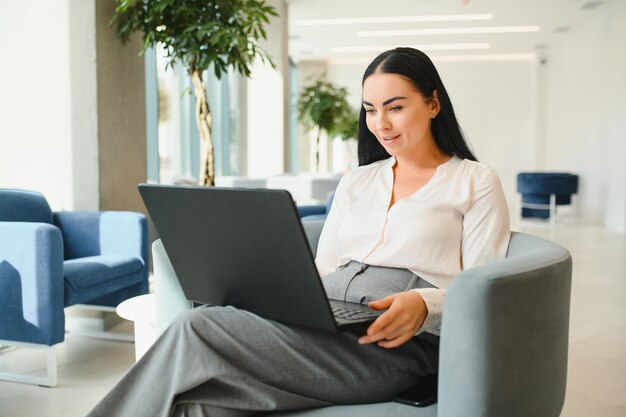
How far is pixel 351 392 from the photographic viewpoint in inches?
56.6

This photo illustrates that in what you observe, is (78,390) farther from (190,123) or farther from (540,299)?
(190,123)

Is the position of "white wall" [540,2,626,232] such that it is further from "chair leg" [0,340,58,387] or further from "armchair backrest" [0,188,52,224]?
"chair leg" [0,340,58,387]

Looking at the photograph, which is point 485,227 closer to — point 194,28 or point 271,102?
point 194,28

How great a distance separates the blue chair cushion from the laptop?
1818 mm

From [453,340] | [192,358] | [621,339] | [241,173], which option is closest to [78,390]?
[192,358]

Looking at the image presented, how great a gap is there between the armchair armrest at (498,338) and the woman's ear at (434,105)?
1.95ft

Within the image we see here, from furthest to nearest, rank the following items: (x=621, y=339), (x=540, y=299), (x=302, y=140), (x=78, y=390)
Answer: (x=302, y=140), (x=621, y=339), (x=78, y=390), (x=540, y=299)

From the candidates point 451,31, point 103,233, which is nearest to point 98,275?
point 103,233

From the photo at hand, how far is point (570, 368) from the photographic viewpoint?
3.19 m

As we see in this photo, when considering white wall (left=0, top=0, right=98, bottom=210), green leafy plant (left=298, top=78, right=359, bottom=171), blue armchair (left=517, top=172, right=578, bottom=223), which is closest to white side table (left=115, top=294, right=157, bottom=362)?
white wall (left=0, top=0, right=98, bottom=210)

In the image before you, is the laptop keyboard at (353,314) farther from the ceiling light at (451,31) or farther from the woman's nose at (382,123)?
the ceiling light at (451,31)

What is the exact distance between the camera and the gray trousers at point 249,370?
130 centimetres

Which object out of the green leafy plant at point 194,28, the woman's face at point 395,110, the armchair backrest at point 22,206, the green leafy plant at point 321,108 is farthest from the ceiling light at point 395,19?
the woman's face at point 395,110

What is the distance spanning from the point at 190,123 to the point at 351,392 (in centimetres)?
802
